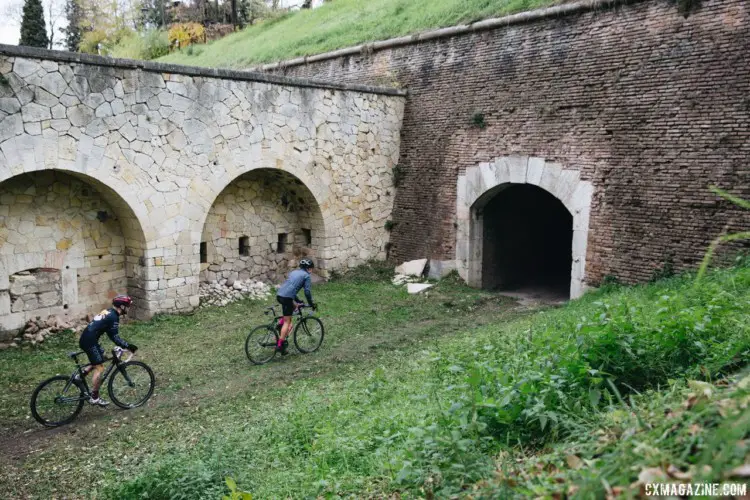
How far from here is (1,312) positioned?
835cm

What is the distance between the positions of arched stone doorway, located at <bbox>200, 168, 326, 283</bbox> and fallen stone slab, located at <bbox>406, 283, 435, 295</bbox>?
78.2 inches

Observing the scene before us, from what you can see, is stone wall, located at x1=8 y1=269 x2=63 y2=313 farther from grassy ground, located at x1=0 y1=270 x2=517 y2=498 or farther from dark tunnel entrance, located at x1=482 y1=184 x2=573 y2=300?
dark tunnel entrance, located at x1=482 y1=184 x2=573 y2=300

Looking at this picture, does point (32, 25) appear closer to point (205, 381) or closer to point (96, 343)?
point (96, 343)

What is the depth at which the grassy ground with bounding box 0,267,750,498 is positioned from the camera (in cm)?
253

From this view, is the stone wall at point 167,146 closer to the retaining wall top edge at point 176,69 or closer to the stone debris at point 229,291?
the retaining wall top edge at point 176,69

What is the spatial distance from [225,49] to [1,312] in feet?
56.2

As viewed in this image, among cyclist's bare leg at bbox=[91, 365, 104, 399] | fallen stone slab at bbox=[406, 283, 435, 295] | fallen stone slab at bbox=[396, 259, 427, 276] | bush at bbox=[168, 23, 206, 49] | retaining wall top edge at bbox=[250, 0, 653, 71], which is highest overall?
bush at bbox=[168, 23, 206, 49]

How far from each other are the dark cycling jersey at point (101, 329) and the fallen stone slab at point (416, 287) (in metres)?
6.29

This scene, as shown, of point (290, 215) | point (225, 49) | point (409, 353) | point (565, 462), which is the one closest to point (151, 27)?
point (225, 49)

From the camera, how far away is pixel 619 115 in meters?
9.57

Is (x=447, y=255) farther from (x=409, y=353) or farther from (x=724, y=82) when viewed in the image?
(x=724, y=82)

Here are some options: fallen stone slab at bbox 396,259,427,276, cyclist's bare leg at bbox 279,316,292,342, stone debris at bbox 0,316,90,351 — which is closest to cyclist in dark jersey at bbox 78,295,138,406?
cyclist's bare leg at bbox 279,316,292,342

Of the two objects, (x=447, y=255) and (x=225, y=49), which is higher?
(x=225, y=49)

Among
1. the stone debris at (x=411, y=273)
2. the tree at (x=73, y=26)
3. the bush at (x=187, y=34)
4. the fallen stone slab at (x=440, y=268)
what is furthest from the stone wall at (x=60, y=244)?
the tree at (x=73, y=26)
